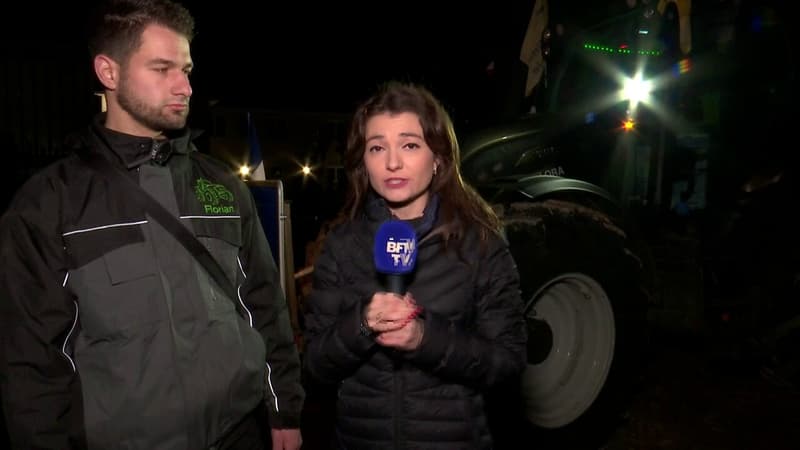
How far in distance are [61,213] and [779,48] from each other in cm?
510

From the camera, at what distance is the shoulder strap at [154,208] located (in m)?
2.04

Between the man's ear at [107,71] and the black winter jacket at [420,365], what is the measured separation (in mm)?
1032

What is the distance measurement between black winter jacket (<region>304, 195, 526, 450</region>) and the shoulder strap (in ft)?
1.41

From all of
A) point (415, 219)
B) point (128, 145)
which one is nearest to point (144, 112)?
point (128, 145)

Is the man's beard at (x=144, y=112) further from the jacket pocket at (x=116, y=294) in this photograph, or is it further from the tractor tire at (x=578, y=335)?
the tractor tire at (x=578, y=335)

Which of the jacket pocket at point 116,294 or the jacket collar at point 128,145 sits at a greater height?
the jacket collar at point 128,145

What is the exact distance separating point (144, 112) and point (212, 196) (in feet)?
1.34

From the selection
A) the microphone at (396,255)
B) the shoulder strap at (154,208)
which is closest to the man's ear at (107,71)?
the shoulder strap at (154,208)

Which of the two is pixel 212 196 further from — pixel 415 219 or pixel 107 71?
pixel 415 219

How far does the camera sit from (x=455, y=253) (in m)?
2.01

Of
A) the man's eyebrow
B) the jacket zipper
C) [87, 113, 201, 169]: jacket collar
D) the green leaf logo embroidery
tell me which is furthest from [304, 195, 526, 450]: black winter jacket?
the man's eyebrow

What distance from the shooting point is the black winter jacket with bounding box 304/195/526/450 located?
74.2 inches

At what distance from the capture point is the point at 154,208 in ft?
6.79

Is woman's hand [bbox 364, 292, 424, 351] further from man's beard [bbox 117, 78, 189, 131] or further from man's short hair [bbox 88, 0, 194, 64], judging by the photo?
man's short hair [bbox 88, 0, 194, 64]
